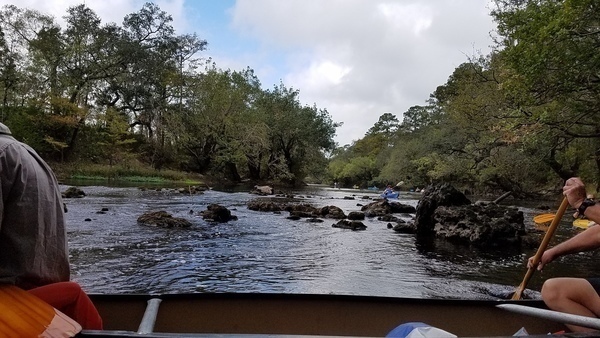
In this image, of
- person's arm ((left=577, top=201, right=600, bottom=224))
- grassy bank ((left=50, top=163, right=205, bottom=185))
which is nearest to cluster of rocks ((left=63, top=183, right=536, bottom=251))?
person's arm ((left=577, top=201, right=600, bottom=224))

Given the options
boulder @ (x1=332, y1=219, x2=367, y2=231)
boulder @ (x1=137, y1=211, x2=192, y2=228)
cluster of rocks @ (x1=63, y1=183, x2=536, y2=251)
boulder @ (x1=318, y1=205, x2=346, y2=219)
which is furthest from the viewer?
boulder @ (x1=318, y1=205, x2=346, y2=219)

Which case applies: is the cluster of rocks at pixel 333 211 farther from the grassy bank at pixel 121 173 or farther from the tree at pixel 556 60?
the grassy bank at pixel 121 173

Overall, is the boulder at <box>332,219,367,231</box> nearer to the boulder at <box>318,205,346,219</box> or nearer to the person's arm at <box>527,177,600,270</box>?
the boulder at <box>318,205,346,219</box>

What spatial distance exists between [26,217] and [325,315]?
250 cm

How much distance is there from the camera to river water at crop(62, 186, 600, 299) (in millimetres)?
7691

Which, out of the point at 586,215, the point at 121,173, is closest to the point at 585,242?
the point at 586,215

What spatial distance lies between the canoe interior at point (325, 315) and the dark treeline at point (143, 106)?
3746 centimetres

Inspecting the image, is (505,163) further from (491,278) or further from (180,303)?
(180,303)

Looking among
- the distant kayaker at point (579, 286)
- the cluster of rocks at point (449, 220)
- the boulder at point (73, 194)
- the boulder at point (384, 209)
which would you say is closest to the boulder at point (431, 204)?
the cluster of rocks at point (449, 220)

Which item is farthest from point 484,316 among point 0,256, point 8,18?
point 8,18

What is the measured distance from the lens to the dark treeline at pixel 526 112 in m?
12.5

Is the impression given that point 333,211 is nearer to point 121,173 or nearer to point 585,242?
point 585,242

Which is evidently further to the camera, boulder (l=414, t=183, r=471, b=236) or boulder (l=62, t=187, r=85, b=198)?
boulder (l=62, t=187, r=85, b=198)

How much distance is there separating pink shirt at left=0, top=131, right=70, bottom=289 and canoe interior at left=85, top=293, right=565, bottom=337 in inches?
Answer: 54.2
